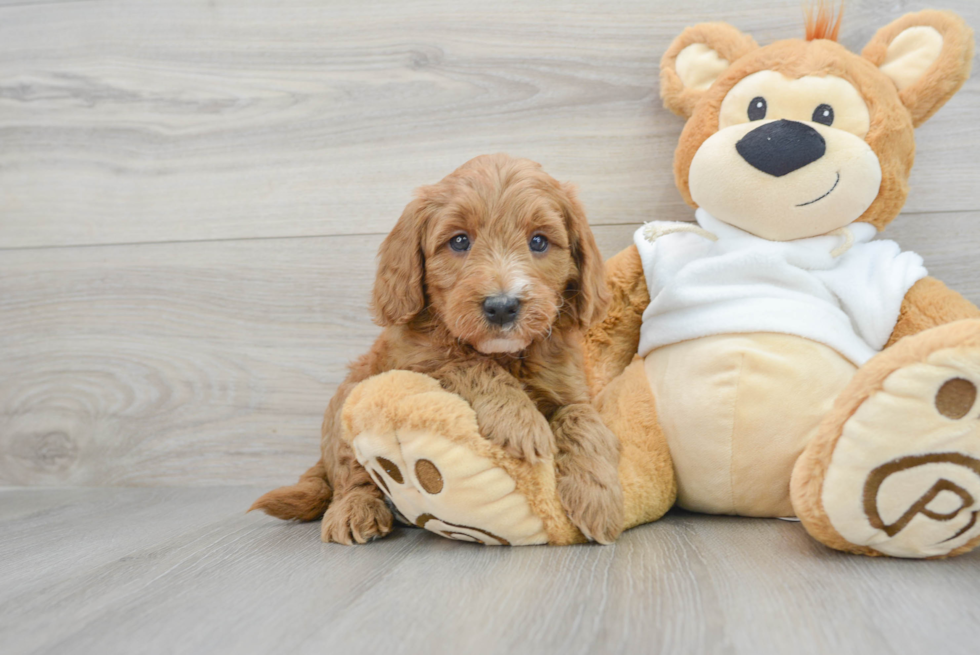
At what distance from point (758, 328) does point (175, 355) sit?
1529mm

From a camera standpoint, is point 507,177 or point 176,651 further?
point 507,177

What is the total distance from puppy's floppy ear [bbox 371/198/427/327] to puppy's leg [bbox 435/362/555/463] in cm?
14

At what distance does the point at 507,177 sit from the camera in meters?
1.29

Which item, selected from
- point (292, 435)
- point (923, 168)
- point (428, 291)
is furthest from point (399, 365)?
point (923, 168)

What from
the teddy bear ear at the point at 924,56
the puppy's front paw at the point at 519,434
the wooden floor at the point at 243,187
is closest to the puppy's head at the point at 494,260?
the puppy's front paw at the point at 519,434

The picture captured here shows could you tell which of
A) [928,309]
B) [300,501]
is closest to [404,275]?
[300,501]

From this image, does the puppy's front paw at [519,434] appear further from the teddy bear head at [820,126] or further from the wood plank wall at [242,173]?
the wood plank wall at [242,173]

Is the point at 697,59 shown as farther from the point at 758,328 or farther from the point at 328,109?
the point at 328,109

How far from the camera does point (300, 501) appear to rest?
4.90 feet

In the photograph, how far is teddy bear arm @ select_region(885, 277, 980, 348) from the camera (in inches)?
52.3

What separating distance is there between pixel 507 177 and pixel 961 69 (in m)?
0.92

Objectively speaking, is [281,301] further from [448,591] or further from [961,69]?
[961,69]

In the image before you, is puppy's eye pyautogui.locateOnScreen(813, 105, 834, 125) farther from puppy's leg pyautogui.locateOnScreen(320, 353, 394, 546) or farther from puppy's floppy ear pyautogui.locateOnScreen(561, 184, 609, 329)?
puppy's leg pyautogui.locateOnScreen(320, 353, 394, 546)

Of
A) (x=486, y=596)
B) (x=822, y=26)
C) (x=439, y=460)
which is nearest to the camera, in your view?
(x=486, y=596)
